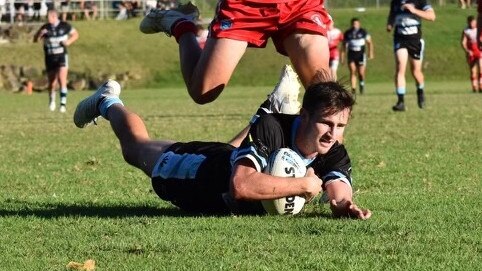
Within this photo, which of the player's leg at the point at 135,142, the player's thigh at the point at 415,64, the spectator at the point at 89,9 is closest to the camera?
the player's leg at the point at 135,142

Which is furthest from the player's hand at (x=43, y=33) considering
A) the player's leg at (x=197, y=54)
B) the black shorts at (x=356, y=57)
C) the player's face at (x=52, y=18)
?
the player's leg at (x=197, y=54)

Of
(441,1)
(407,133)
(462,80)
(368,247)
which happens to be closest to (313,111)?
(368,247)

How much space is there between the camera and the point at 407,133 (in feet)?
49.5

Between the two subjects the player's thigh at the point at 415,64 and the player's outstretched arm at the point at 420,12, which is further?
the player's thigh at the point at 415,64

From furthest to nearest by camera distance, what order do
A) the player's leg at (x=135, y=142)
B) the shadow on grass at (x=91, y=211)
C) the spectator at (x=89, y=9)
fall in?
1. the spectator at (x=89, y=9)
2. the player's leg at (x=135, y=142)
3. the shadow on grass at (x=91, y=211)

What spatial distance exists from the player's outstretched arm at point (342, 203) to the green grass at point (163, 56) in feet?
137

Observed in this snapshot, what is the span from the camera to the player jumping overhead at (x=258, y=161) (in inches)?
257

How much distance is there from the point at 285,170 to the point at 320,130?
31 cm

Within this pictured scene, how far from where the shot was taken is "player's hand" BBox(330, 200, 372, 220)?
21.6ft

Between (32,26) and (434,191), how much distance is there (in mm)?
44465

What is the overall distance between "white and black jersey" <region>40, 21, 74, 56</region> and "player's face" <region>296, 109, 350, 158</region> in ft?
64.2

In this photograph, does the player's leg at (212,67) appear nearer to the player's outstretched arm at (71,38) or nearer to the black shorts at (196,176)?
the black shorts at (196,176)

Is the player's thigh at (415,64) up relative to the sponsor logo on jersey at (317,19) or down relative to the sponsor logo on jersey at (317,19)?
down

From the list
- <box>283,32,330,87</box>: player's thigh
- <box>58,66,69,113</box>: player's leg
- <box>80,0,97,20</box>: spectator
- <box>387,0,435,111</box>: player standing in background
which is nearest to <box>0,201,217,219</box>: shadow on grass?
<box>283,32,330,87</box>: player's thigh
